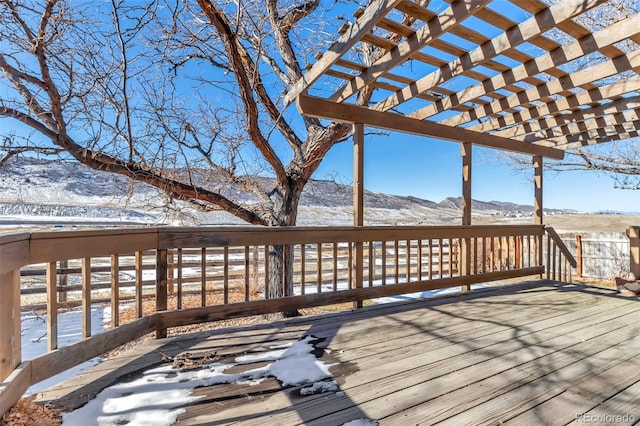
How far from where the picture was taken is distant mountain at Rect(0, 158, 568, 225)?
452 centimetres

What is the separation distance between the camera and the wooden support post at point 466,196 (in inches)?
161

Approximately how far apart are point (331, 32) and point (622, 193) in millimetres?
7951

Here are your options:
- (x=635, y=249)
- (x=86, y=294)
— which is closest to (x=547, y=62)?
(x=635, y=249)

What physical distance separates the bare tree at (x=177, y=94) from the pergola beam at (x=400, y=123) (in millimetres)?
1183

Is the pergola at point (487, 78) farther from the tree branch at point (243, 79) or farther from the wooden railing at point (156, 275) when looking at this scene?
the tree branch at point (243, 79)

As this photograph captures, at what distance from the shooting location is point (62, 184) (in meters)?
6.79

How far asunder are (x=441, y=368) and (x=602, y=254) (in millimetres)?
8023

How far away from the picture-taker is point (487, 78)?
10.3 ft

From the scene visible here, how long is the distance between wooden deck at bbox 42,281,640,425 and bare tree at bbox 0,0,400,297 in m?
1.56

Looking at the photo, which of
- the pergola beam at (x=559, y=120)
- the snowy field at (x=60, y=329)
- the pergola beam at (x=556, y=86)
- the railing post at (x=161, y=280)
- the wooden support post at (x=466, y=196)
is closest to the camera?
the railing post at (x=161, y=280)

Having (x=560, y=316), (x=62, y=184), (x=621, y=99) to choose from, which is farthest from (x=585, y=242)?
(x=62, y=184)

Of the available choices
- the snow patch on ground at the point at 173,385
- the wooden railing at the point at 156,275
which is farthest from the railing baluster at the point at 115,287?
the snow patch on ground at the point at 173,385

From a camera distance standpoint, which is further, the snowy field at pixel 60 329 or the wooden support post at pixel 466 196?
the wooden support post at pixel 466 196

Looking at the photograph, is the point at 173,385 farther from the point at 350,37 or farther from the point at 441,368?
the point at 350,37
